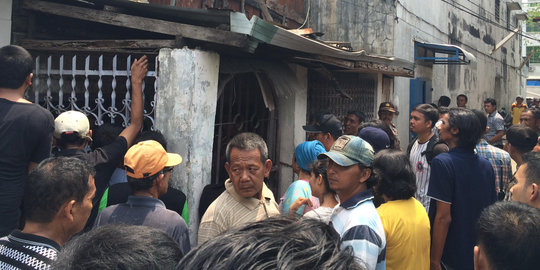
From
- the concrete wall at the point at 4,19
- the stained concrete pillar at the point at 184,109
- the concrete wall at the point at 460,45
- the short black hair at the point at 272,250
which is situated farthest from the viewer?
the concrete wall at the point at 460,45

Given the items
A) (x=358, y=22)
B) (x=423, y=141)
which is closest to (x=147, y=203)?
(x=423, y=141)

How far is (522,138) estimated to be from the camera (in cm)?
436

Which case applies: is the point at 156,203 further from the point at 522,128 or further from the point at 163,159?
the point at 522,128

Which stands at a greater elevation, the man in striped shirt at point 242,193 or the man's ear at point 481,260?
the man in striped shirt at point 242,193

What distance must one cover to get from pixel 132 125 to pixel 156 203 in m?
1.21

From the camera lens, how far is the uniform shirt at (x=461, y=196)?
10.9ft

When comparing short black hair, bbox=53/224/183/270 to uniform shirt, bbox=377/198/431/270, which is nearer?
short black hair, bbox=53/224/183/270

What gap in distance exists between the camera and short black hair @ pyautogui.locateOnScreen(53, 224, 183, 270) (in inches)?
45.4

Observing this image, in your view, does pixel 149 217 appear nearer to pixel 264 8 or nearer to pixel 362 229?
pixel 362 229

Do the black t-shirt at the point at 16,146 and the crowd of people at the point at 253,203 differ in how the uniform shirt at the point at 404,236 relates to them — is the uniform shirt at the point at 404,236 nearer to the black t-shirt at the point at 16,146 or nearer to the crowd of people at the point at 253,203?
the crowd of people at the point at 253,203

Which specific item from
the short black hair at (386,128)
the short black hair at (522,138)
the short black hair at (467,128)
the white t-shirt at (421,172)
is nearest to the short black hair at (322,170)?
the short black hair at (467,128)

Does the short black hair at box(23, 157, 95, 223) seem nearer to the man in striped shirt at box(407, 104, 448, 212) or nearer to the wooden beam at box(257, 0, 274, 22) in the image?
the man in striped shirt at box(407, 104, 448, 212)

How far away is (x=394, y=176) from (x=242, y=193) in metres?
0.93

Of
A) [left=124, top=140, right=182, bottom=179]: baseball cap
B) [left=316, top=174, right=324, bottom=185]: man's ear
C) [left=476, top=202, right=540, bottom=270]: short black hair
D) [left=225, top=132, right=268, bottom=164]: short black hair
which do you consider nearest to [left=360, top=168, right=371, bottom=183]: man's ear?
[left=316, top=174, right=324, bottom=185]: man's ear
